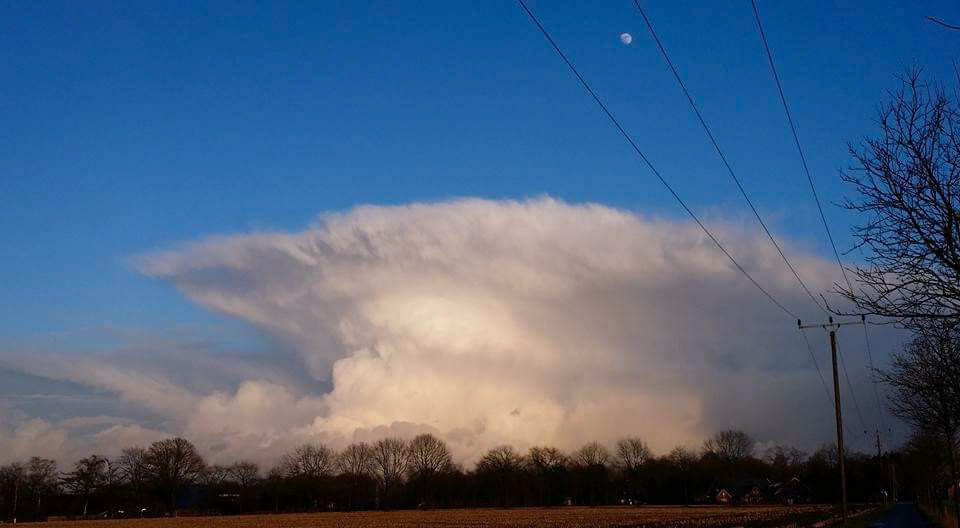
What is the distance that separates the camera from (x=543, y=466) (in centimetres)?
19062

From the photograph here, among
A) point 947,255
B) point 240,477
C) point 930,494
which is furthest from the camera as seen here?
point 240,477

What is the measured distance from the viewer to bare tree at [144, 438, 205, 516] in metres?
157

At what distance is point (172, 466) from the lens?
160m

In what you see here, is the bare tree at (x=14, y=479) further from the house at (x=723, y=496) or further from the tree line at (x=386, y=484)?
the house at (x=723, y=496)

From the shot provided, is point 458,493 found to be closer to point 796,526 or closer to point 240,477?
point 240,477

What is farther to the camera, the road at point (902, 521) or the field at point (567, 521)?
the field at point (567, 521)

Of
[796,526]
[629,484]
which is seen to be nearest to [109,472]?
[629,484]

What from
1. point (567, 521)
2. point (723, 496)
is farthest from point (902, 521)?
point (723, 496)

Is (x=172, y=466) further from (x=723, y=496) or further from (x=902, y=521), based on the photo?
(x=902, y=521)

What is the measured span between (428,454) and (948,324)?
182092 mm

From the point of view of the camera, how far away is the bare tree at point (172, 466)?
15712cm

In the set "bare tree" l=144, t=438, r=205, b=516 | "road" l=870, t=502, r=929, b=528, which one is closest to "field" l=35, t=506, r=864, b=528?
"road" l=870, t=502, r=929, b=528

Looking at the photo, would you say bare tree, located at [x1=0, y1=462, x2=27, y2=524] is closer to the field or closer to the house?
the field

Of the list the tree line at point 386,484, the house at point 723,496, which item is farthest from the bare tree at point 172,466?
the house at point 723,496
